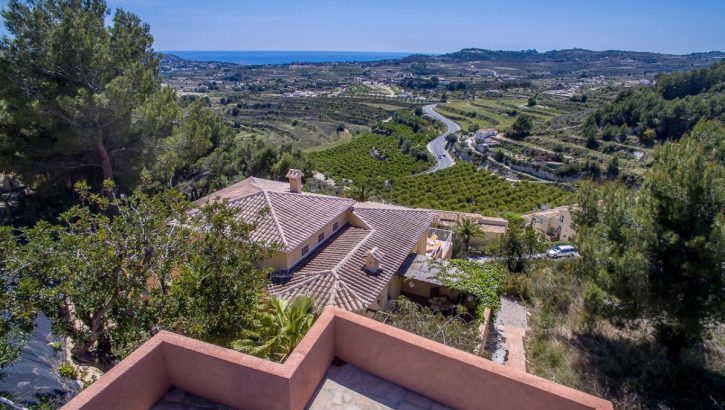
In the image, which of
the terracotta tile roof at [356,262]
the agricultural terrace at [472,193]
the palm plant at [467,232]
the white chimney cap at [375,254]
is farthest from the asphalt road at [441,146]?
the white chimney cap at [375,254]

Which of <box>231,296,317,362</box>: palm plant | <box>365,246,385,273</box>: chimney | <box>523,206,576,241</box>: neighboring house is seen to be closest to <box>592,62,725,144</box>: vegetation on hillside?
<box>523,206,576,241</box>: neighboring house

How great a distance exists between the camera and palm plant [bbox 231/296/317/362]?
6.30 meters

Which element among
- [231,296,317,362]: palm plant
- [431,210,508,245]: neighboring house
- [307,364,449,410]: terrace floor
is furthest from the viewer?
[431,210,508,245]: neighboring house

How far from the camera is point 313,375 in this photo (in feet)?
15.8

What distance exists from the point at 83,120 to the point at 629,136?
85442mm

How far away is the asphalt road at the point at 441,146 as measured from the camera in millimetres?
77931

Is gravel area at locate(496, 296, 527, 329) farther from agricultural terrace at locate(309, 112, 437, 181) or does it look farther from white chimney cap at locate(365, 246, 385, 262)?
agricultural terrace at locate(309, 112, 437, 181)

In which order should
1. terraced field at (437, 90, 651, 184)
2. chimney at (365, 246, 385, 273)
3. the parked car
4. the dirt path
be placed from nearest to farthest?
the dirt path → chimney at (365, 246, 385, 273) → the parked car → terraced field at (437, 90, 651, 184)

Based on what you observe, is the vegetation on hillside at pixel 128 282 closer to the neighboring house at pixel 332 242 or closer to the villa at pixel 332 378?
the villa at pixel 332 378

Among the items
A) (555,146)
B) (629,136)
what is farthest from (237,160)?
(629,136)

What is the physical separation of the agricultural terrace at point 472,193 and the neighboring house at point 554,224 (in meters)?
7.67

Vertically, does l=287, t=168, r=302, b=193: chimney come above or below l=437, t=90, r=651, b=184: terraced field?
above

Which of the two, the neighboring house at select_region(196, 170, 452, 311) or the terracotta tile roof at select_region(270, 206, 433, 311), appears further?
the neighboring house at select_region(196, 170, 452, 311)

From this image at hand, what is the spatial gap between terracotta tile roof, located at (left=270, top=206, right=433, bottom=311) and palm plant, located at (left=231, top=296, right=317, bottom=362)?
413 centimetres
